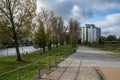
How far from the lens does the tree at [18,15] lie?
3370 cm

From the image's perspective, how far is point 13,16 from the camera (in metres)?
34.1

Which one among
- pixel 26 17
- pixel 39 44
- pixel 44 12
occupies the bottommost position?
pixel 39 44

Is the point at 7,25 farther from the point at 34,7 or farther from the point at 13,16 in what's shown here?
the point at 34,7

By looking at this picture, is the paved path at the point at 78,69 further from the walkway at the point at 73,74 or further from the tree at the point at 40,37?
the tree at the point at 40,37

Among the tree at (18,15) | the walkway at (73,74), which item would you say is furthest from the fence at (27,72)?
the tree at (18,15)

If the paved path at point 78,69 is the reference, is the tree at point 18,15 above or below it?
above

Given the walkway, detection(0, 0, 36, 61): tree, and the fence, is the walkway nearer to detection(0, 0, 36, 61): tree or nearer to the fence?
the fence

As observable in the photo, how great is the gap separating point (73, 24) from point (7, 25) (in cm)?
5509

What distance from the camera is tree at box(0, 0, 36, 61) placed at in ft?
111

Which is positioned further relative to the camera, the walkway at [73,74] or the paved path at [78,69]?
the paved path at [78,69]

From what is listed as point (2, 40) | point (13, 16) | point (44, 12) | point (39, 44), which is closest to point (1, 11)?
point (13, 16)

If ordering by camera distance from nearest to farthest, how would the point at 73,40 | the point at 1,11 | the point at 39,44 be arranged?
the point at 1,11 < the point at 39,44 < the point at 73,40

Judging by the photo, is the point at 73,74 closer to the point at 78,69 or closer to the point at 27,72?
the point at 78,69

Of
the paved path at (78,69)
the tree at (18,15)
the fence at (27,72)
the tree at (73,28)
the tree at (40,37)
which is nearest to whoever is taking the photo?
the fence at (27,72)
